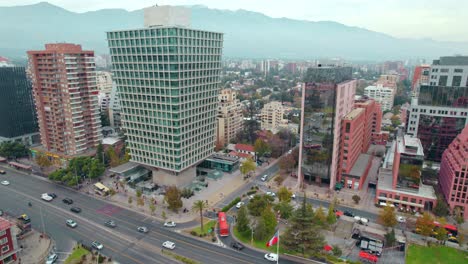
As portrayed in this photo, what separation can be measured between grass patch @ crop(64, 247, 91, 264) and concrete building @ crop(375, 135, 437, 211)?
62.7 m

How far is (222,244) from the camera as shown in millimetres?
52312

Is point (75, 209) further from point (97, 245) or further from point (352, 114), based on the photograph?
point (352, 114)

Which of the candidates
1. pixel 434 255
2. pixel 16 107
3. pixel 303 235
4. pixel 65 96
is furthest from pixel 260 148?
pixel 16 107

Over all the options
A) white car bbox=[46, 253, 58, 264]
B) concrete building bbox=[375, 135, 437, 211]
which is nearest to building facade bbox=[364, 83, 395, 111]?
concrete building bbox=[375, 135, 437, 211]

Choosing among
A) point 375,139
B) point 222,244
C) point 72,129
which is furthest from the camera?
point 375,139

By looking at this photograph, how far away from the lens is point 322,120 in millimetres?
70438

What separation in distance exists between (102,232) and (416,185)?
68057mm

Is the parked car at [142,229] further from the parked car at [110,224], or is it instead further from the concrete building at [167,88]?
the concrete building at [167,88]

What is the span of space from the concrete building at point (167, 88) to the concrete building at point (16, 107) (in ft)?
175

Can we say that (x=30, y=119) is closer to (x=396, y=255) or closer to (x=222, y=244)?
(x=222, y=244)

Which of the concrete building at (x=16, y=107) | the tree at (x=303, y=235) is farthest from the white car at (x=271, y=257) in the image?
the concrete building at (x=16, y=107)

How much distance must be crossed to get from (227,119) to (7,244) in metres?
77.6

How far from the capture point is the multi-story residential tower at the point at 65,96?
84.9 meters

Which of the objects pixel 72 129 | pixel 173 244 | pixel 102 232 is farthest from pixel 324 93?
pixel 72 129
